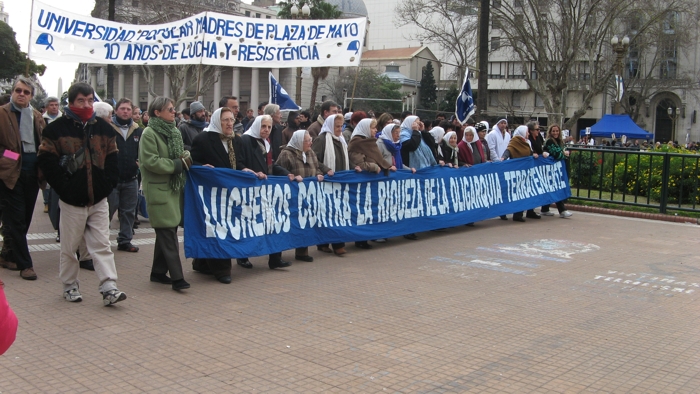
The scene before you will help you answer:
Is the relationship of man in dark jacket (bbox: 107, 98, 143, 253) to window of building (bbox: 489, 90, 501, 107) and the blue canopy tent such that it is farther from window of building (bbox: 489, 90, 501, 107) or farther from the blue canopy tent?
window of building (bbox: 489, 90, 501, 107)

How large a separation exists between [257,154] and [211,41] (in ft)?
9.49

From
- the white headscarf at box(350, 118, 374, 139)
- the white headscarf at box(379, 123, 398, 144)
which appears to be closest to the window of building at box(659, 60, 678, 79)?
the white headscarf at box(379, 123, 398, 144)

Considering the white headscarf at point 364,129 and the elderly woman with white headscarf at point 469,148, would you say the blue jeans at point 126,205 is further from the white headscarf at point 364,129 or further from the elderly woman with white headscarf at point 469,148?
the elderly woman with white headscarf at point 469,148

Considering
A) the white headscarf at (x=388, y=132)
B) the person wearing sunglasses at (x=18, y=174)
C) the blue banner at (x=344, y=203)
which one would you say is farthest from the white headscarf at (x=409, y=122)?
the person wearing sunglasses at (x=18, y=174)

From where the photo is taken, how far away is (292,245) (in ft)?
28.7

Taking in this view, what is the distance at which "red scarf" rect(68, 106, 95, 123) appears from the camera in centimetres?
638

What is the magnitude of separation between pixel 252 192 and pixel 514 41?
1209 inches

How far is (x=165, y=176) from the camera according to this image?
708cm

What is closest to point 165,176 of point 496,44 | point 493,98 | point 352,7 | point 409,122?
point 409,122

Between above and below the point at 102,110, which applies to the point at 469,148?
below

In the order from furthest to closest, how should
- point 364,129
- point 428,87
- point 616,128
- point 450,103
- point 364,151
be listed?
point 428,87
point 450,103
point 616,128
point 364,151
point 364,129

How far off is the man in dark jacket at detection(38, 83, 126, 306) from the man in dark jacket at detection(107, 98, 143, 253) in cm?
269

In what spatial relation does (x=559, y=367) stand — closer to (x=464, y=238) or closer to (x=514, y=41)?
(x=464, y=238)

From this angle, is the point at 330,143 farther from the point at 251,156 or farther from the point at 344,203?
the point at 251,156
